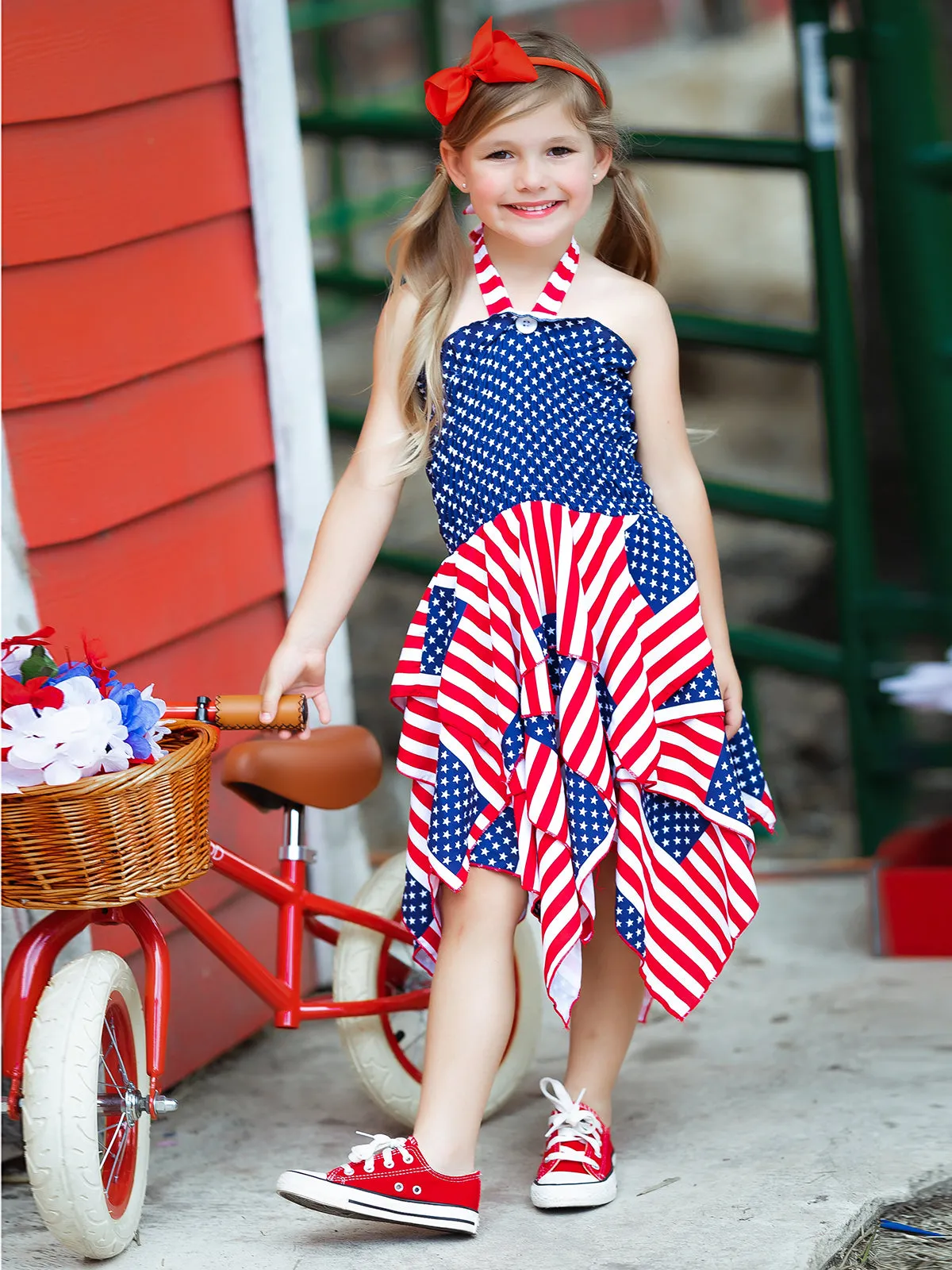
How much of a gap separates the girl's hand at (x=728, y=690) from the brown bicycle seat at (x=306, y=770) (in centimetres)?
54

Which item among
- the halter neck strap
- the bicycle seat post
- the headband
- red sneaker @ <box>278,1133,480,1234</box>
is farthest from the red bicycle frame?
the headband

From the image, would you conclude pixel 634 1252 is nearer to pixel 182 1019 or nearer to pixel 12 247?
pixel 182 1019

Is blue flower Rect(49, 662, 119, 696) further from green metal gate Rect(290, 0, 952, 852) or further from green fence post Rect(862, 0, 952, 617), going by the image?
green fence post Rect(862, 0, 952, 617)

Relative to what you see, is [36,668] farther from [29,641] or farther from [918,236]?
[918,236]

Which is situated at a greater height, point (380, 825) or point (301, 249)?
point (301, 249)

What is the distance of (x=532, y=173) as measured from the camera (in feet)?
7.15

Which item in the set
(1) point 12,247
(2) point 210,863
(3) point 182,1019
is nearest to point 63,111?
(1) point 12,247

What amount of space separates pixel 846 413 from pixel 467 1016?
182 centimetres

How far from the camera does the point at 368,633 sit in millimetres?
5746

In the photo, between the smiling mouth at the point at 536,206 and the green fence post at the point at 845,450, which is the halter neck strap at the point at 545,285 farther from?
the green fence post at the point at 845,450

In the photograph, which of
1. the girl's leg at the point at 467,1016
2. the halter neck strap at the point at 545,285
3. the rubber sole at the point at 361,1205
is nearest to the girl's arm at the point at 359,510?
the halter neck strap at the point at 545,285

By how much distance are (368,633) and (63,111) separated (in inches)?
134

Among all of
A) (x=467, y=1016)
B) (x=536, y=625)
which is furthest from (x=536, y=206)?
(x=467, y=1016)

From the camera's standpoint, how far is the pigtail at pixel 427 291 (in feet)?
7.48
